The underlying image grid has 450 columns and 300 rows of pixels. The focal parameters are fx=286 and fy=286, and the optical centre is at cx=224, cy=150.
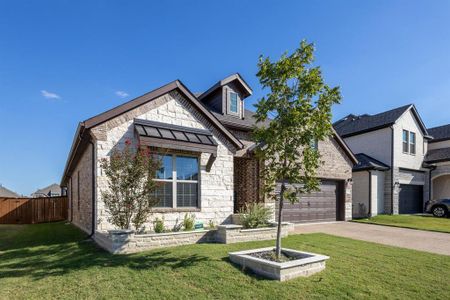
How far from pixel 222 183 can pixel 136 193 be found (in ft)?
13.2

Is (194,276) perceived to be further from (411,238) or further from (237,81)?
(237,81)

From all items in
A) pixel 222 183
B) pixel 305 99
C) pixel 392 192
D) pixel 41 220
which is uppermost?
pixel 305 99

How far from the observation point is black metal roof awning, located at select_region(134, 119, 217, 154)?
923 cm

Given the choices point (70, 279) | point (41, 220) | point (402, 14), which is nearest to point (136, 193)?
point (70, 279)

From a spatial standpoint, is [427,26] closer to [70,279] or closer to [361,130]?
[361,130]

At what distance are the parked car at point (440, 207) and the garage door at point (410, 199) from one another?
191 centimetres

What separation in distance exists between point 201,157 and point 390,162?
51.4ft

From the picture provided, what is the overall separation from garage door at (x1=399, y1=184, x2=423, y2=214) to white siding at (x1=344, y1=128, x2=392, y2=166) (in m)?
2.88

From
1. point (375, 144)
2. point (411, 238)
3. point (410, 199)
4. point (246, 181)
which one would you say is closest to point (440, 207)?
point (410, 199)

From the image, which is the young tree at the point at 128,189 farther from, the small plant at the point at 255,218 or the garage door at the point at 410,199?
the garage door at the point at 410,199

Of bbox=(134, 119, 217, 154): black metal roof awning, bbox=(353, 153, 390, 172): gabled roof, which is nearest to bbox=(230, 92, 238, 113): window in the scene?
bbox=(134, 119, 217, 154): black metal roof awning

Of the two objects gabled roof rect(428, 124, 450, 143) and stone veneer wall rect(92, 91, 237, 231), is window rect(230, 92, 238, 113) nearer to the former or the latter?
stone veneer wall rect(92, 91, 237, 231)

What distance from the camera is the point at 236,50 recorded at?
12711 mm

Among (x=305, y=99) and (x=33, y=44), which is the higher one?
(x=33, y=44)
